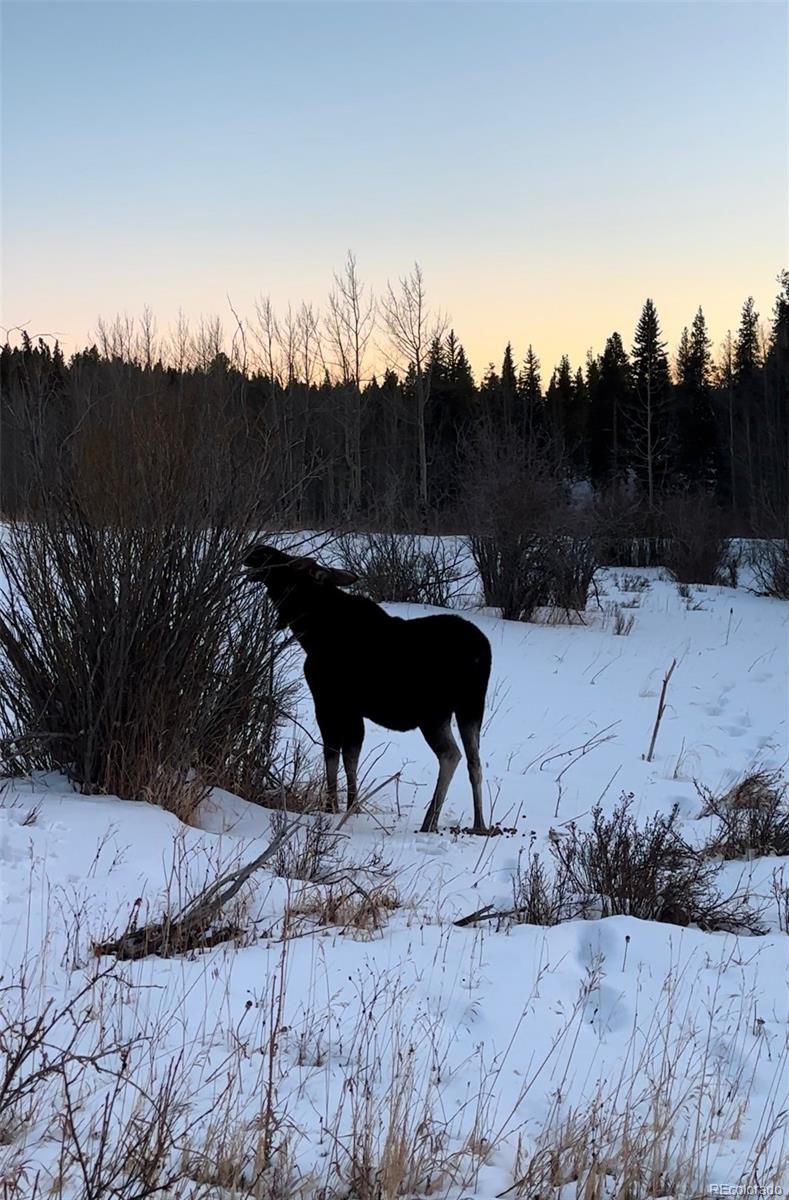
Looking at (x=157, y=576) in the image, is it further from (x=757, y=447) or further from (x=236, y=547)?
(x=757, y=447)

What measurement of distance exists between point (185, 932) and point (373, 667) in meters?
2.80

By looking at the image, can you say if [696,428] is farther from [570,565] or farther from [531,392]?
[570,565]

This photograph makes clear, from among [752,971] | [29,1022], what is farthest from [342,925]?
[752,971]

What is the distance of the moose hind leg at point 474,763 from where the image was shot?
253 inches

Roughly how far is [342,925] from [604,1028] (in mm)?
1254

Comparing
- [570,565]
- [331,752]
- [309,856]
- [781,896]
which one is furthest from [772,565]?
[309,856]

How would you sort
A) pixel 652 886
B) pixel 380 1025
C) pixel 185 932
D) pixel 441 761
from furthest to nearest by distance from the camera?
pixel 441 761, pixel 652 886, pixel 185 932, pixel 380 1025

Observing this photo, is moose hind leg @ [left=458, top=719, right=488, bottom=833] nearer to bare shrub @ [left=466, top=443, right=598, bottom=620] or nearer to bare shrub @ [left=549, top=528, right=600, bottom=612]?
bare shrub @ [left=466, top=443, right=598, bottom=620]

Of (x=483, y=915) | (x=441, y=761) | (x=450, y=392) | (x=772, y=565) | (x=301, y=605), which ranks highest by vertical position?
(x=450, y=392)

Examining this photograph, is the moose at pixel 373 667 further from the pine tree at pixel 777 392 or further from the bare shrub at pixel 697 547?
the pine tree at pixel 777 392

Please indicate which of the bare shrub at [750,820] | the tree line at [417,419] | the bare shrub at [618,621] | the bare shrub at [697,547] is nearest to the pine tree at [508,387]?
the tree line at [417,419]

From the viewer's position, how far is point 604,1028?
11.7 ft

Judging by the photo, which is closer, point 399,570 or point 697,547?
point 399,570

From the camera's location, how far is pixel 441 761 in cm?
649
